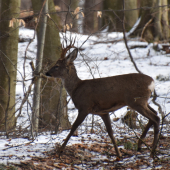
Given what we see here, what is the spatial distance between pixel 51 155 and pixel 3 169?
105 centimetres

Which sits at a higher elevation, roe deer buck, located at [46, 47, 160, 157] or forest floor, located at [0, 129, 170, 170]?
roe deer buck, located at [46, 47, 160, 157]

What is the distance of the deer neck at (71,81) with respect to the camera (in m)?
4.68

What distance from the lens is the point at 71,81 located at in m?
→ 4.73

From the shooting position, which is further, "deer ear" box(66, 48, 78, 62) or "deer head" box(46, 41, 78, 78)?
"deer head" box(46, 41, 78, 78)

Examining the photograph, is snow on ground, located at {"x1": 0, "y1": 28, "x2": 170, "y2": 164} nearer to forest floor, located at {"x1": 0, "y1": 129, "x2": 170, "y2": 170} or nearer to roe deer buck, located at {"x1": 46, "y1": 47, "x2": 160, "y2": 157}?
forest floor, located at {"x1": 0, "y1": 129, "x2": 170, "y2": 170}

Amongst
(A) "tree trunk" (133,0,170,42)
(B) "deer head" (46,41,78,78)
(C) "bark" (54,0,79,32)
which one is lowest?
(B) "deer head" (46,41,78,78)

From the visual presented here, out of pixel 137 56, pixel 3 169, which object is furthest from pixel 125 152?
pixel 137 56

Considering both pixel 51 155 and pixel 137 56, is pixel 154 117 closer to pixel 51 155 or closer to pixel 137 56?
pixel 51 155

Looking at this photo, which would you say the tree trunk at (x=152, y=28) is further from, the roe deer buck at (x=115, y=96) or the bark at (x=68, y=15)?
the roe deer buck at (x=115, y=96)

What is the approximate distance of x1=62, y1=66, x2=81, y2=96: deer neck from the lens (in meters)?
4.68

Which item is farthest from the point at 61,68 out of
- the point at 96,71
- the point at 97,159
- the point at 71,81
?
the point at 96,71

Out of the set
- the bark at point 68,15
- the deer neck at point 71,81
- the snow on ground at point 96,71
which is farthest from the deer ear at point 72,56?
the bark at point 68,15

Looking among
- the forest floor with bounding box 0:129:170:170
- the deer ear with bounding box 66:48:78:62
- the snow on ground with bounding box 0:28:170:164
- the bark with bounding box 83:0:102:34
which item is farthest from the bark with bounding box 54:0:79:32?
the forest floor with bounding box 0:129:170:170

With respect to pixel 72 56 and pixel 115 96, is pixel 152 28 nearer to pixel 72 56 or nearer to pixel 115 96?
pixel 72 56
